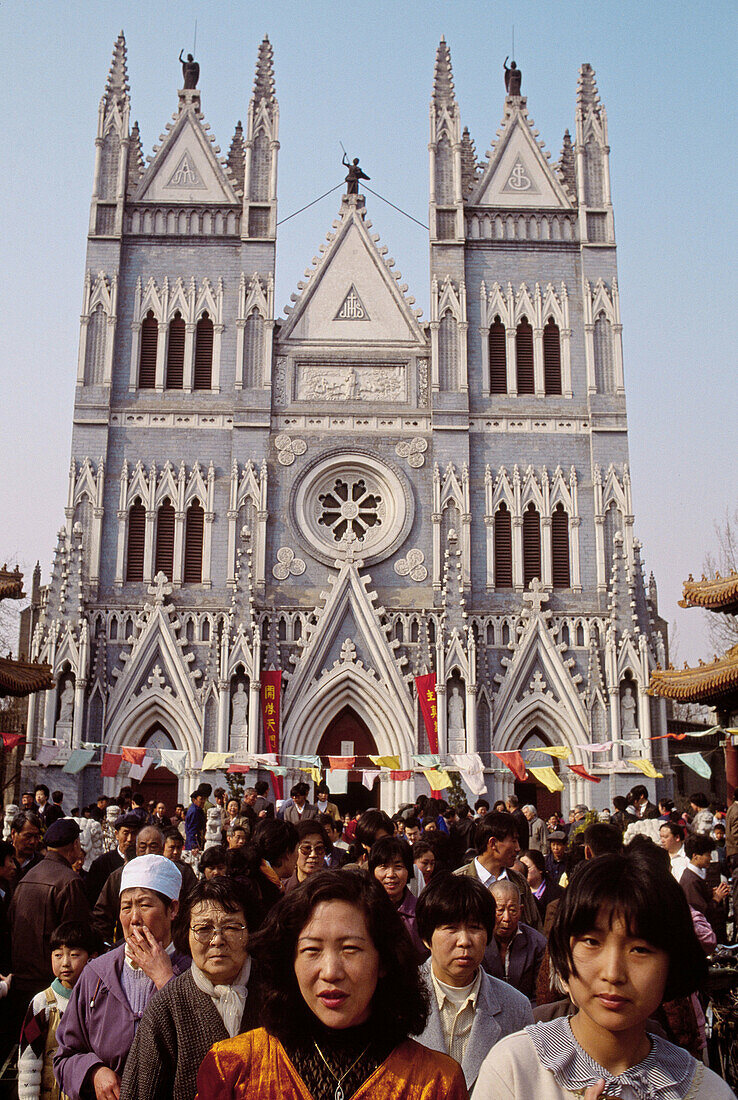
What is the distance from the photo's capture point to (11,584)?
18.4 metres

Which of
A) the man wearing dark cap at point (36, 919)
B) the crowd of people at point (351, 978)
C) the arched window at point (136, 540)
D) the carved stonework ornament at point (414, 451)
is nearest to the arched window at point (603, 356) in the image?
the carved stonework ornament at point (414, 451)

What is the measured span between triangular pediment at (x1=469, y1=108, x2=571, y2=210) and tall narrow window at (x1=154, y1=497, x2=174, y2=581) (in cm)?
1163

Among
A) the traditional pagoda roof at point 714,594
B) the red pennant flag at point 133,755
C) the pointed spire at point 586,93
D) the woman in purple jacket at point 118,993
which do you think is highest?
the pointed spire at point 586,93

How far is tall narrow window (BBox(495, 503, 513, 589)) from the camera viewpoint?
28.0 m

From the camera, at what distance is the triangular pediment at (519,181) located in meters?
30.5

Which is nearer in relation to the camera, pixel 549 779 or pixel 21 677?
pixel 21 677

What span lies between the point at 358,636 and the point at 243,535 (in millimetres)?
3677

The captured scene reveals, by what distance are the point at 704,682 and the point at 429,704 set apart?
8555mm

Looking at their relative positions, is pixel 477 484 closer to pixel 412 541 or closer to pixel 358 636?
pixel 412 541

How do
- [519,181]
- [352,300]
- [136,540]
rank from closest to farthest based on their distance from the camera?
[136,540] → [352,300] → [519,181]

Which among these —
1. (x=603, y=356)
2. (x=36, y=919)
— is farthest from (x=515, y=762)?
(x=36, y=919)

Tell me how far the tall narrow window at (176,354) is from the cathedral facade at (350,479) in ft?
0.27

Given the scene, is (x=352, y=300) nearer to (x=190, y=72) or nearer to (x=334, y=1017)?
(x=190, y=72)

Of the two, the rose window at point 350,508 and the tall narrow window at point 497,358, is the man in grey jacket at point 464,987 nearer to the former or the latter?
the rose window at point 350,508
